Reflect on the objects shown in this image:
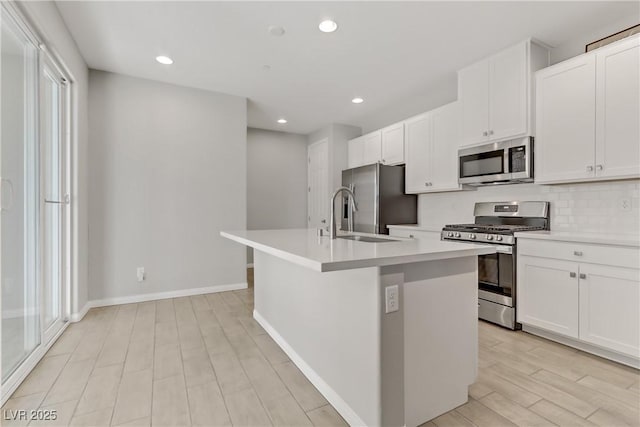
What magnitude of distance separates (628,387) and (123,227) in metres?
4.50

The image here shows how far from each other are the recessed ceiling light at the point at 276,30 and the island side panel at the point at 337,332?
6.39 ft

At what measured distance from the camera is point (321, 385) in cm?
178

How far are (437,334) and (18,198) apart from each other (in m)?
2.68

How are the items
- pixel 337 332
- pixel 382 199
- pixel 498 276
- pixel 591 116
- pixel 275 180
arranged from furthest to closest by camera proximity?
pixel 275 180 < pixel 382 199 < pixel 498 276 < pixel 591 116 < pixel 337 332

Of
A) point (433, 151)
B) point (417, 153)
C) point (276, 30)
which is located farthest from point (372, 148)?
point (276, 30)

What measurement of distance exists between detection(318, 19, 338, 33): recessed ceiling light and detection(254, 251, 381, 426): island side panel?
1969mm

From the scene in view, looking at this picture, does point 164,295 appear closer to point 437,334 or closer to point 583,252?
point 437,334

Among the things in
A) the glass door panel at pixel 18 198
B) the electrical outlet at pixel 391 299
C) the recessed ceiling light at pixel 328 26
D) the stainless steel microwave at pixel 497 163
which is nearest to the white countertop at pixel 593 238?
the stainless steel microwave at pixel 497 163

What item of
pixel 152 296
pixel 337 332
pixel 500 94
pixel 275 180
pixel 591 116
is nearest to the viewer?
pixel 337 332

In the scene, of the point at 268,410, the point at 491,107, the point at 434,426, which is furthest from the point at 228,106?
the point at 434,426

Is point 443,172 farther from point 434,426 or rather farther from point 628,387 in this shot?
point 434,426

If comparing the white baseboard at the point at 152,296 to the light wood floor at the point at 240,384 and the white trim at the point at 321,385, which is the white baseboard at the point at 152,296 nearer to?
Result: the light wood floor at the point at 240,384

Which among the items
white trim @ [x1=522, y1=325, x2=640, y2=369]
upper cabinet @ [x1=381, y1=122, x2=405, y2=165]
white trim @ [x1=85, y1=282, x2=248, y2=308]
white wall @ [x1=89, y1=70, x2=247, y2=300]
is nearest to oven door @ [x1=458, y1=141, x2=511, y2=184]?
upper cabinet @ [x1=381, y1=122, x2=405, y2=165]

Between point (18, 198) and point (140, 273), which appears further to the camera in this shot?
point (140, 273)
